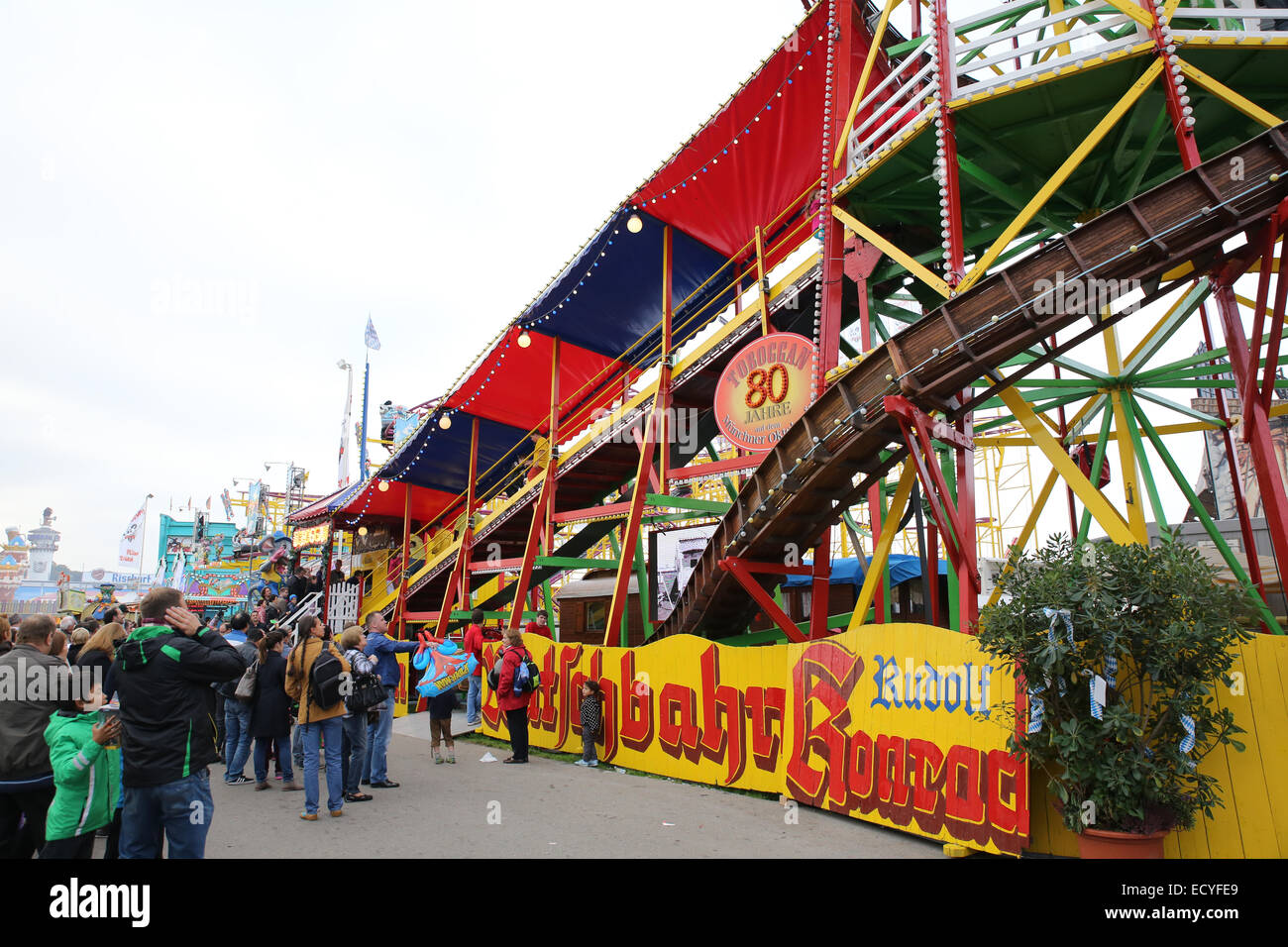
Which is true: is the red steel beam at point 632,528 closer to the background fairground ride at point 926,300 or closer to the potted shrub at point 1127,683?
the background fairground ride at point 926,300

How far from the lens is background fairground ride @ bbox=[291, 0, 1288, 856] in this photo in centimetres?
719

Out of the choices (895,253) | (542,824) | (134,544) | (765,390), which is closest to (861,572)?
(765,390)

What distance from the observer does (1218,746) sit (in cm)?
511

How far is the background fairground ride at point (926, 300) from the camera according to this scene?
23.6 ft

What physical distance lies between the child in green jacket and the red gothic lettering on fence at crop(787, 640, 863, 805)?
19.7ft

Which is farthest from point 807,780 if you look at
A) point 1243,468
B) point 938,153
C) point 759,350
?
point 1243,468

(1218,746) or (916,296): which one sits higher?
(916,296)

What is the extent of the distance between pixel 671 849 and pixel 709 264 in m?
11.6

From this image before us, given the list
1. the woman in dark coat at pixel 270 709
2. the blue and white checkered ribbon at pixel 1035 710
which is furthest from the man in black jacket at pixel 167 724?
the blue and white checkered ribbon at pixel 1035 710

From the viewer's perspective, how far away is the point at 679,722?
31.6 ft

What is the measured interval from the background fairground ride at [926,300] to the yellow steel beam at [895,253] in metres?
0.09

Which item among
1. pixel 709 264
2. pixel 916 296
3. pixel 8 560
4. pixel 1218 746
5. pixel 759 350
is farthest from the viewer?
pixel 8 560

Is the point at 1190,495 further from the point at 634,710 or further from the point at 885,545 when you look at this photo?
the point at 634,710
